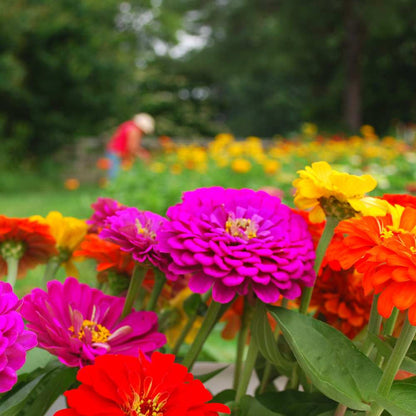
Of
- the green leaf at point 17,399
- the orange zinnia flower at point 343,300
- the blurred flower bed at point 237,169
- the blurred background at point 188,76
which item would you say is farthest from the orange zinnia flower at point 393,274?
the blurred background at point 188,76

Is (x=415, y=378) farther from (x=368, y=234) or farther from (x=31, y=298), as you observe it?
(x=31, y=298)

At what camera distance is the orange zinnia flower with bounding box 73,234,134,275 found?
1.64ft

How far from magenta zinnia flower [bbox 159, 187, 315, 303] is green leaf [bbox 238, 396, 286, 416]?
9 centimetres

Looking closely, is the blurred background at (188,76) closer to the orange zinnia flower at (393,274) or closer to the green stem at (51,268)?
the green stem at (51,268)

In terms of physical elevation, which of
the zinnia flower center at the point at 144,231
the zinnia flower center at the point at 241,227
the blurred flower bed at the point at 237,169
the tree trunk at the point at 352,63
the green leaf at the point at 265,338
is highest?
the tree trunk at the point at 352,63

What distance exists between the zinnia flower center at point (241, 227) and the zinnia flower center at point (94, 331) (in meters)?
0.11

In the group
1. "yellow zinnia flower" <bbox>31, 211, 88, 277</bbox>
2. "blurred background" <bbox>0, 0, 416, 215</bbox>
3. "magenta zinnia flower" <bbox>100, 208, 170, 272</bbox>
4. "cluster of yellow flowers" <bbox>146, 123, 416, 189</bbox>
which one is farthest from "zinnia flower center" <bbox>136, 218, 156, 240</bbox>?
"blurred background" <bbox>0, 0, 416, 215</bbox>

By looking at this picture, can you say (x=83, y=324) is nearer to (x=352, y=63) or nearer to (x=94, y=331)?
(x=94, y=331)

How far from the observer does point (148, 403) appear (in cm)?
36

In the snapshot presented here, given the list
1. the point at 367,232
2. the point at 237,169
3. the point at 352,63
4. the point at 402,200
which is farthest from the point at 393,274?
the point at 352,63

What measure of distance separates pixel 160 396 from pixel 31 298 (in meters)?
0.12

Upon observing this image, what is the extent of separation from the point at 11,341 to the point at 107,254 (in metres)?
0.17

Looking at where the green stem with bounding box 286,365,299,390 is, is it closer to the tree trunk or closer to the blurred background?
the blurred background

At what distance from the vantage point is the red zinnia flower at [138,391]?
1.12 feet
